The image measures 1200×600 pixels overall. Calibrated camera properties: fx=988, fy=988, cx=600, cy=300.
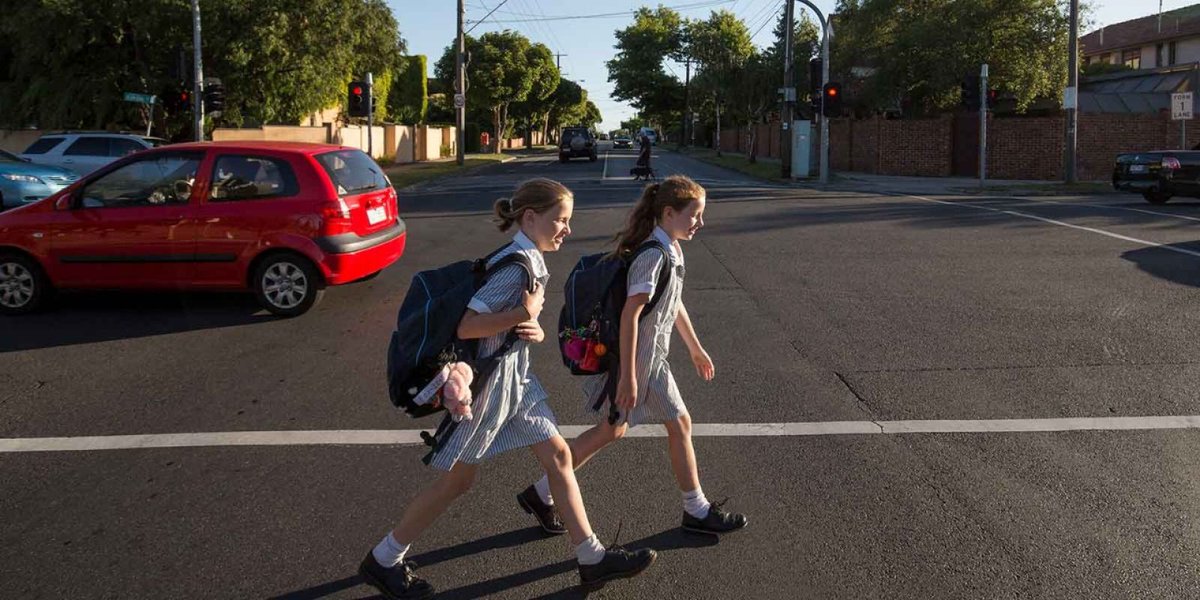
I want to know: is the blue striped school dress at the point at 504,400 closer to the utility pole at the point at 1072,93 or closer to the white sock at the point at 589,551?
the white sock at the point at 589,551

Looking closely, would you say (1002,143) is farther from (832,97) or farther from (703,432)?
(703,432)

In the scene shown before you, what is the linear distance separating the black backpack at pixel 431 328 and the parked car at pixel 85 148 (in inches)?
792

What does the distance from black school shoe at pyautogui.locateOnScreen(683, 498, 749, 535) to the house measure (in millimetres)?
51760

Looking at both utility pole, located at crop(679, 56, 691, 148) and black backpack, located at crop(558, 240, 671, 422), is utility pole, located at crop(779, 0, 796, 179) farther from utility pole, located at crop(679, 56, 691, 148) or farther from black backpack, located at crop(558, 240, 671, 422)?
utility pole, located at crop(679, 56, 691, 148)

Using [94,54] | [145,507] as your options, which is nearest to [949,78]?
[94,54]

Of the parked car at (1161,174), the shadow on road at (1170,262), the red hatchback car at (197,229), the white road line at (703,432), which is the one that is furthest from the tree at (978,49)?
the white road line at (703,432)

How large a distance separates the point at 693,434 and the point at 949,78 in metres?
→ 32.6

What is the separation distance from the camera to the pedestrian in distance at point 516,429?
3318 millimetres

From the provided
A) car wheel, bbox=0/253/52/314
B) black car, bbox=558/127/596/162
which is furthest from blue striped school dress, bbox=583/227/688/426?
black car, bbox=558/127/596/162

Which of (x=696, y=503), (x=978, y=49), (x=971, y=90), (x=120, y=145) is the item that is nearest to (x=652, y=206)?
(x=696, y=503)

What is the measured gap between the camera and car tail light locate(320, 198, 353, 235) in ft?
27.9

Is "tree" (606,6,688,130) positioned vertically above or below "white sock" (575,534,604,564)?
above

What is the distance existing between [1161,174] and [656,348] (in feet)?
65.3

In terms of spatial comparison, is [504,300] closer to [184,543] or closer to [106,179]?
[184,543]
